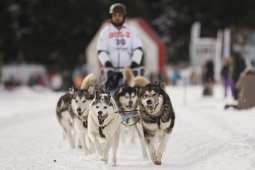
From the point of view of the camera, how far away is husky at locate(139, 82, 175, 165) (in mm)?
7016

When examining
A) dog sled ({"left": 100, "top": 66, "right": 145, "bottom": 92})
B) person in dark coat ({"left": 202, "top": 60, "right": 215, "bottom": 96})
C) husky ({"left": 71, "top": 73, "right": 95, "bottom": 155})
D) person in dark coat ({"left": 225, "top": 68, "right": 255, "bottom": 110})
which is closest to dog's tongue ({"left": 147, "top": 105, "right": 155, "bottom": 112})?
husky ({"left": 71, "top": 73, "right": 95, "bottom": 155})

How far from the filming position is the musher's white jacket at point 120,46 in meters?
9.11

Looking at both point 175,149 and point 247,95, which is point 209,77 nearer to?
point 247,95

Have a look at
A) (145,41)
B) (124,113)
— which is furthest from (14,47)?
(124,113)

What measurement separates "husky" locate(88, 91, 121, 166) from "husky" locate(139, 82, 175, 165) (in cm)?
36

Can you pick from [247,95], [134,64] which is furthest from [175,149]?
[247,95]

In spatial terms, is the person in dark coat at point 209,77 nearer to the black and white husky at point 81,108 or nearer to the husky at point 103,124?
the black and white husky at point 81,108

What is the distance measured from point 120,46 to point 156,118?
2417 mm

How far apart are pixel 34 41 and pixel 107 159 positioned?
35984mm

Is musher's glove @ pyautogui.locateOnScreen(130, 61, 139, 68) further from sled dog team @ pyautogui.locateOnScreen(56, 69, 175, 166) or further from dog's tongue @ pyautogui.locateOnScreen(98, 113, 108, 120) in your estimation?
dog's tongue @ pyautogui.locateOnScreen(98, 113, 108, 120)

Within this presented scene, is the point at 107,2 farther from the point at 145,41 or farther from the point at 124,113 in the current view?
the point at 124,113

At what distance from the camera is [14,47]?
1692 inches

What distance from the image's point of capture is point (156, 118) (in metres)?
7.04

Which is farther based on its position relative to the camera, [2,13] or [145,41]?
[2,13]
